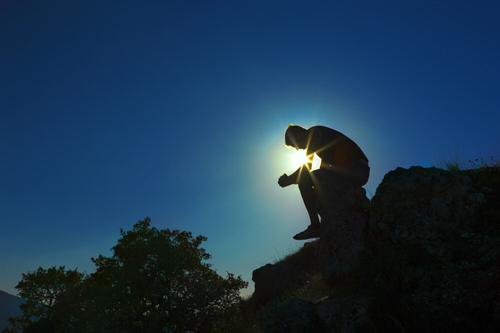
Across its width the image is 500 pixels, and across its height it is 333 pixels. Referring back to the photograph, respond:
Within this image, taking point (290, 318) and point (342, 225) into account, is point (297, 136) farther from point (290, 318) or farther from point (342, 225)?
point (290, 318)

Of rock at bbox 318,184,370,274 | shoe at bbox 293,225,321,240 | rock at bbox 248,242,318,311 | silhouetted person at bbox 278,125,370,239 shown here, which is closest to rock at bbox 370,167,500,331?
rock at bbox 318,184,370,274

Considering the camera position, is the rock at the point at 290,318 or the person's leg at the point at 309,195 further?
the person's leg at the point at 309,195

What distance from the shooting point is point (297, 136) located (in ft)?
26.7

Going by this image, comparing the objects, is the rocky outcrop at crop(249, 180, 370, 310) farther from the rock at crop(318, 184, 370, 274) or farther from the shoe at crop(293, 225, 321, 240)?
the shoe at crop(293, 225, 321, 240)

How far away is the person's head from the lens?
812cm

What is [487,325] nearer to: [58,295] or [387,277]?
[387,277]

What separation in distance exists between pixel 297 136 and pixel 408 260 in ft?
14.0

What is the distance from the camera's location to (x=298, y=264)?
14336 mm

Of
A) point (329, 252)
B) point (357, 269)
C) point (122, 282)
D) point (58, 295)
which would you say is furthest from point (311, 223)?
point (58, 295)

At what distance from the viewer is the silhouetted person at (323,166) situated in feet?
24.9

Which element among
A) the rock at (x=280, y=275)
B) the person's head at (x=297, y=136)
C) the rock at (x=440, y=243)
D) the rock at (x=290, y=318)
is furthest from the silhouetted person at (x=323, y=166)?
the rock at (x=280, y=275)

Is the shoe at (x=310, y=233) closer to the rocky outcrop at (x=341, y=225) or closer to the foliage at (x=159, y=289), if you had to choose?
the rocky outcrop at (x=341, y=225)

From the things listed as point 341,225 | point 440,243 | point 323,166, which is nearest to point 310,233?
point 341,225

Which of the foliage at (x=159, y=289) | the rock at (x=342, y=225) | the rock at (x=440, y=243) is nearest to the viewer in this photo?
the rock at (x=440, y=243)
